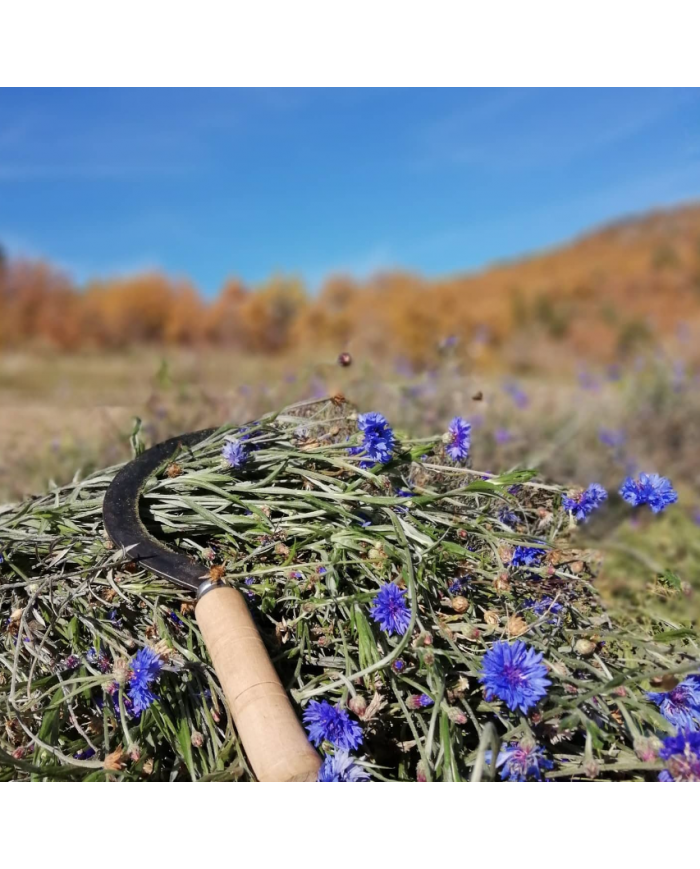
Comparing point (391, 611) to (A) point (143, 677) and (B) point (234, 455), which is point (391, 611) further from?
(B) point (234, 455)

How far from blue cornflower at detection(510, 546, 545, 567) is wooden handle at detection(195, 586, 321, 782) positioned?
0.45m

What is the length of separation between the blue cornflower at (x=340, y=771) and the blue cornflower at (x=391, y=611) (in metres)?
0.17

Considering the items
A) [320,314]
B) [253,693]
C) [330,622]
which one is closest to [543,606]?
[330,622]

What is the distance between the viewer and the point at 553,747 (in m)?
0.91

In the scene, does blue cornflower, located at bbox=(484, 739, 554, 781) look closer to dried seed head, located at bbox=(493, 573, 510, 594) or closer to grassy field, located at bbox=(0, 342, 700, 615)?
dried seed head, located at bbox=(493, 573, 510, 594)

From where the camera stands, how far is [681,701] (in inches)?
36.2

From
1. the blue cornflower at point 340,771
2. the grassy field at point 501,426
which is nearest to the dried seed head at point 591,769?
the blue cornflower at point 340,771

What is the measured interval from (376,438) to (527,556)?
1.06 ft

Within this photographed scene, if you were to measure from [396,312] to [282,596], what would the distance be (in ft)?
26.4

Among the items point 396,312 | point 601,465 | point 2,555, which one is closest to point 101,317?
point 396,312

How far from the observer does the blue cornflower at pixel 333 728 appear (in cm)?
88

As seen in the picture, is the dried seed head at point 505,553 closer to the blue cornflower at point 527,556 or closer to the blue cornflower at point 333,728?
the blue cornflower at point 527,556

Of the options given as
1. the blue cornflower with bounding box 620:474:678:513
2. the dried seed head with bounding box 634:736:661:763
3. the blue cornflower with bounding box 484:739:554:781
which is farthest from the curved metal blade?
the blue cornflower with bounding box 620:474:678:513
